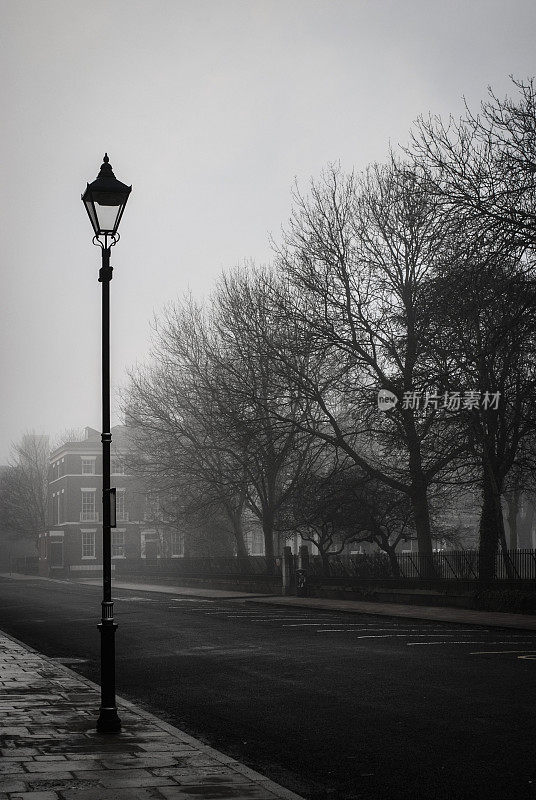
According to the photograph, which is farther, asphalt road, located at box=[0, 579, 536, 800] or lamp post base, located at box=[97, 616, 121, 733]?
lamp post base, located at box=[97, 616, 121, 733]

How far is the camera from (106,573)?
9141 mm

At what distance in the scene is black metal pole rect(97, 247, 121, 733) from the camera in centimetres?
880

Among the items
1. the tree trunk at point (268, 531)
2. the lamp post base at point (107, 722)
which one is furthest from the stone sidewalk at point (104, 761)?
the tree trunk at point (268, 531)

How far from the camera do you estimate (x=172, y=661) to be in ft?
51.9

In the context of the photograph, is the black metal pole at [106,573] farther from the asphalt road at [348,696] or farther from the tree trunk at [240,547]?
the tree trunk at [240,547]

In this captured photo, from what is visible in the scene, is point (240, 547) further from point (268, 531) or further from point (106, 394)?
point (106, 394)

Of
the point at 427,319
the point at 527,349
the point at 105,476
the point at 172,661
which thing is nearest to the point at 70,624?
the point at 172,661

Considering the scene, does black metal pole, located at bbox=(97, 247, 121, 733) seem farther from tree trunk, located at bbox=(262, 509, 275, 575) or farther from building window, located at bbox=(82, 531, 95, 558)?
Result: building window, located at bbox=(82, 531, 95, 558)

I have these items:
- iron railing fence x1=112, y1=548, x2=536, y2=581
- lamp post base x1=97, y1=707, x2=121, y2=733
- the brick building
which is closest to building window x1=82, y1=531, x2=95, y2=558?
the brick building

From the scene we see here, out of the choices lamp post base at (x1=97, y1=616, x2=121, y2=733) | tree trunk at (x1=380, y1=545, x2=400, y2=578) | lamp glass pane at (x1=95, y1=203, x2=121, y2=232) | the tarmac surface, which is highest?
lamp glass pane at (x1=95, y1=203, x2=121, y2=232)

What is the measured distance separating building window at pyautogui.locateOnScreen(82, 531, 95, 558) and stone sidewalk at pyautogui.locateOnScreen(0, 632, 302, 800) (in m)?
81.9

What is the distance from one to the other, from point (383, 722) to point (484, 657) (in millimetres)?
6333

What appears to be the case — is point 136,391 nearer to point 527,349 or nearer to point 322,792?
point 527,349

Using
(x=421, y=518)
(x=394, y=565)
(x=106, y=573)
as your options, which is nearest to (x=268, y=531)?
(x=394, y=565)
